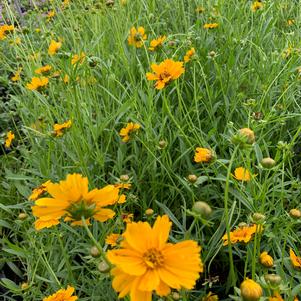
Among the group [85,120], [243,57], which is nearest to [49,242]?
[85,120]

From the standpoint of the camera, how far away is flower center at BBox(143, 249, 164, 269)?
17.4 inches

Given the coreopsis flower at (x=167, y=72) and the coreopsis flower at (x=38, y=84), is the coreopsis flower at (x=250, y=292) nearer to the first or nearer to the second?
the coreopsis flower at (x=167, y=72)

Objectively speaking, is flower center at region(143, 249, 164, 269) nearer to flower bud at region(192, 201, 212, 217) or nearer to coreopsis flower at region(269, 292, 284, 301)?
flower bud at region(192, 201, 212, 217)

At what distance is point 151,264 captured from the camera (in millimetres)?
438

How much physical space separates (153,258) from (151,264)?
20 millimetres

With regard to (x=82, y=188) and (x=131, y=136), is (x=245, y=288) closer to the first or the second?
(x=82, y=188)

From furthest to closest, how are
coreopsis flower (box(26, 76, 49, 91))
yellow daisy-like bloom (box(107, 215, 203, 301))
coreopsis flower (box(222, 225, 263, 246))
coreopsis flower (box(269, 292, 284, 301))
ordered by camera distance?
coreopsis flower (box(26, 76, 49, 91)), coreopsis flower (box(222, 225, 263, 246)), coreopsis flower (box(269, 292, 284, 301)), yellow daisy-like bloom (box(107, 215, 203, 301))

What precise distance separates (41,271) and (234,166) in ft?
1.86

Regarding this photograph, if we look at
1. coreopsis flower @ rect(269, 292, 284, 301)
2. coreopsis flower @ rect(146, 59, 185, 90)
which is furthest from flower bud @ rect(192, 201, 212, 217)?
coreopsis flower @ rect(146, 59, 185, 90)

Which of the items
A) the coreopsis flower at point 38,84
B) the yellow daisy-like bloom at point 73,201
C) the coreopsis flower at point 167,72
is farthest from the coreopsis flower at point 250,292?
the coreopsis flower at point 38,84

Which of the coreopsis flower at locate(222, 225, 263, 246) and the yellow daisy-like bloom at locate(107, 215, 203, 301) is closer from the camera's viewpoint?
the yellow daisy-like bloom at locate(107, 215, 203, 301)

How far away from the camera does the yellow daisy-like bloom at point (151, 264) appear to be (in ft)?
1.39

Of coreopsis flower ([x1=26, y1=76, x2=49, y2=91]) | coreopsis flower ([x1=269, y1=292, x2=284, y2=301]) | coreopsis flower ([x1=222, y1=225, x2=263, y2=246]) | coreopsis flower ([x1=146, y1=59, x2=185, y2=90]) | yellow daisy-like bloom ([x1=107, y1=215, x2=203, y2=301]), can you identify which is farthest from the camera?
coreopsis flower ([x1=26, y1=76, x2=49, y2=91])

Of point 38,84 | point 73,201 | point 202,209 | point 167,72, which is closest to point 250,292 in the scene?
point 202,209
